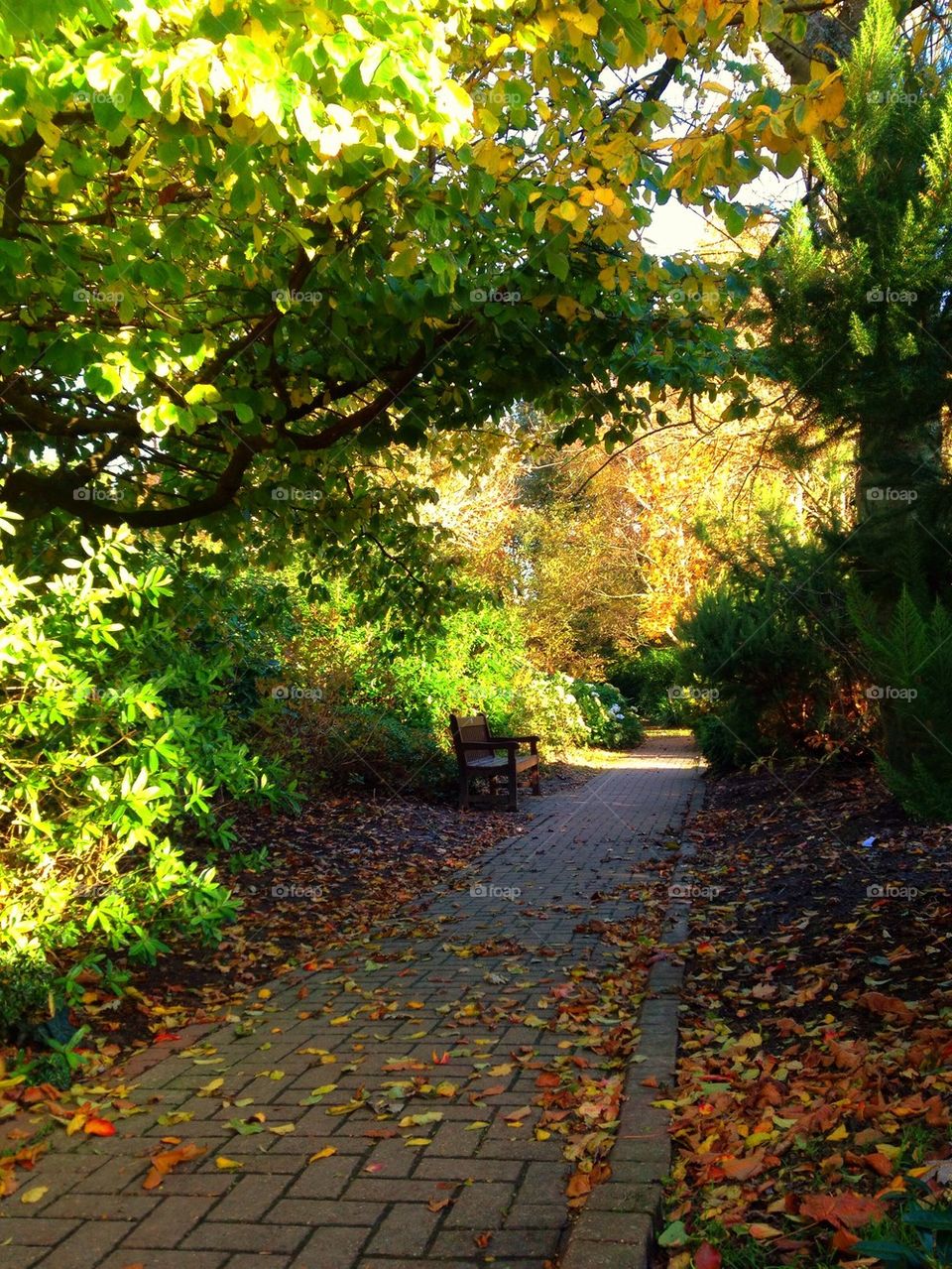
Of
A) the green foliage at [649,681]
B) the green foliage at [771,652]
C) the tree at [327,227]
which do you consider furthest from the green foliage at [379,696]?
the green foliage at [649,681]

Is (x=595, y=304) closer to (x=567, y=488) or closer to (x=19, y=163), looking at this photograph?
(x=19, y=163)

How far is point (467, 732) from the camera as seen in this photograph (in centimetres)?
1302

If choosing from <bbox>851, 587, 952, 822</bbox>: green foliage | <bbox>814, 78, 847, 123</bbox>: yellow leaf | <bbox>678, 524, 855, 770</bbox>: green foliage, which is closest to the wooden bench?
<bbox>678, 524, 855, 770</bbox>: green foliage

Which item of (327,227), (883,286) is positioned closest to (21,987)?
(327,227)

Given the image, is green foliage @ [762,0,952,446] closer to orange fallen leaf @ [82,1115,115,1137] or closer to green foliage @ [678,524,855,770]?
green foliage @ [678,524,855,770]

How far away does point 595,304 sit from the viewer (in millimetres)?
7035

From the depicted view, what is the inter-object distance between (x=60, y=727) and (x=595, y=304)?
4.26 meters

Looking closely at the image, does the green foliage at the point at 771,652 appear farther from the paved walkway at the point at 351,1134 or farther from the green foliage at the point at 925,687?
the paved walkway at the point at 351,1134

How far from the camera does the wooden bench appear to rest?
1240 cm

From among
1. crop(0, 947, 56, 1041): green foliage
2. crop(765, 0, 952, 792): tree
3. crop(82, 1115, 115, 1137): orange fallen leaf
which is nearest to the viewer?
crop(82, 1115, 115, 1137): orange fallen leaf

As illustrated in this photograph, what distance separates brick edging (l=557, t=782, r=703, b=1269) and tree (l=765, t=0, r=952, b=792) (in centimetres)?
177

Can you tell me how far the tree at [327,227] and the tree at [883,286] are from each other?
1.98ft

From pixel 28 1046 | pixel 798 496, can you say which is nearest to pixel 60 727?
pixel 28 1046

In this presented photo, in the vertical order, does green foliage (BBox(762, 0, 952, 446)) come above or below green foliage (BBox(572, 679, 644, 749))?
above
